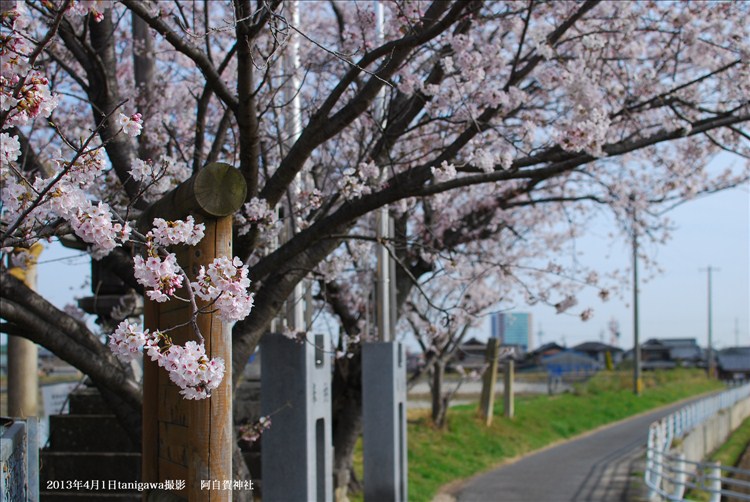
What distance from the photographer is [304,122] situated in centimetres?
833

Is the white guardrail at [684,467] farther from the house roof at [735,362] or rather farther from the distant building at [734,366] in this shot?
the house roof at [735,362]

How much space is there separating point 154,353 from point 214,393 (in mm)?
577

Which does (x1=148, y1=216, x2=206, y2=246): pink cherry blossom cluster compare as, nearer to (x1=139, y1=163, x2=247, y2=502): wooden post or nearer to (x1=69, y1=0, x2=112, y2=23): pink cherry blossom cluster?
(x1=139, y1=163, x2=247, y2=502): wooden post

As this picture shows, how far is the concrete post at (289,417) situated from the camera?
667 cm

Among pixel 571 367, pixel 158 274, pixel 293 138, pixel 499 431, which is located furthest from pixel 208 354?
pixel 571 367

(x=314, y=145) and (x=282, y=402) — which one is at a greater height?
(x=314, y=145)

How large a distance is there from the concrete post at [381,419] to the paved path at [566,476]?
3.95m

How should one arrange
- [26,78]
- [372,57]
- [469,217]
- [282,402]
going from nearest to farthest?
[26,78], [372,57], [282,402], [469,217]

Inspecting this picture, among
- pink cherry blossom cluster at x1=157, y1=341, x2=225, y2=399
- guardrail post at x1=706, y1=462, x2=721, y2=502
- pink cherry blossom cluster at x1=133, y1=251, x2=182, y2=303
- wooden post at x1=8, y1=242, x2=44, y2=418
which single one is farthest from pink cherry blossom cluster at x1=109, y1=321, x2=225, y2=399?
guardrail post at x1=706, y1=462, x2=721, y2=502

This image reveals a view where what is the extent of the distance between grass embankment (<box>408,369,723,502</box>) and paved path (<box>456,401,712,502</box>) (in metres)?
0.49

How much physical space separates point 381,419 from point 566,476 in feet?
22.8

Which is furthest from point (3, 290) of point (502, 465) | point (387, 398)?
point (502, 465)

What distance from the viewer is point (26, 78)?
10.8ft

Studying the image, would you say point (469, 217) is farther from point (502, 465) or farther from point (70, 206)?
point (70, 206)
